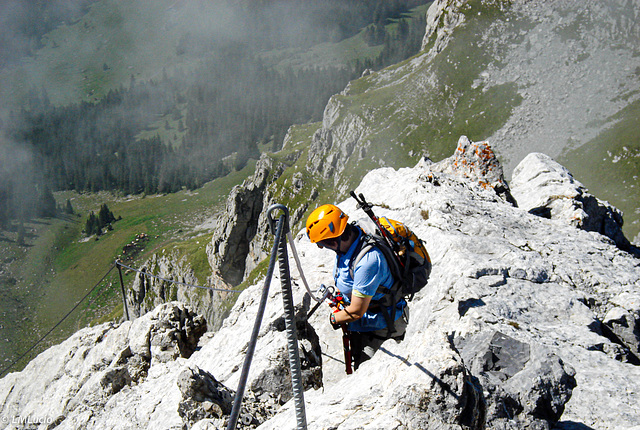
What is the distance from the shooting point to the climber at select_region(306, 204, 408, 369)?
7.95 metres

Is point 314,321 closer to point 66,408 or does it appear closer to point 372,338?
point 372,338

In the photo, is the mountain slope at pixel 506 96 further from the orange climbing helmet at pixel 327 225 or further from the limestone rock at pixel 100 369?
the orange climbing helmet at pixel 327 225

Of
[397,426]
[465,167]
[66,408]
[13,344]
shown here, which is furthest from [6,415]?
[13,344]

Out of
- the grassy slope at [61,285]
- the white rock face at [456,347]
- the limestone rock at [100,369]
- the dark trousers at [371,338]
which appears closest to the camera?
the white rock face at [456,347]

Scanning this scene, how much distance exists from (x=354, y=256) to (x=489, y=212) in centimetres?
897

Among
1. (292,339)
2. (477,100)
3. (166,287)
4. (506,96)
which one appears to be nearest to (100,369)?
(292,339)

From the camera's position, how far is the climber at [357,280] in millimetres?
7949

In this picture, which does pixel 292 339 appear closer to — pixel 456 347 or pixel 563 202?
pixel 456 347

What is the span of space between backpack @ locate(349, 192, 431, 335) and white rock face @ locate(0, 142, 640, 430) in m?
1.04

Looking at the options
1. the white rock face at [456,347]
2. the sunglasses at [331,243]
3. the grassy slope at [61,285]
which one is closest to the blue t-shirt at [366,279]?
the sunglasses at [331,243]

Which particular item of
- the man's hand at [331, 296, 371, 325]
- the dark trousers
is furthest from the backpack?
the man's hand at [331, 296, 371, 325]

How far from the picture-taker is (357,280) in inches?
313

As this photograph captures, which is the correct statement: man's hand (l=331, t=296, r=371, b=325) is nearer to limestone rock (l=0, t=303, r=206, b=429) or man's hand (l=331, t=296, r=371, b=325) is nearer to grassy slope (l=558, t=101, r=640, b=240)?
limestone rock (l=0, t=303, r=206, b=429)

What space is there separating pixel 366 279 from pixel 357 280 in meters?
0.19
